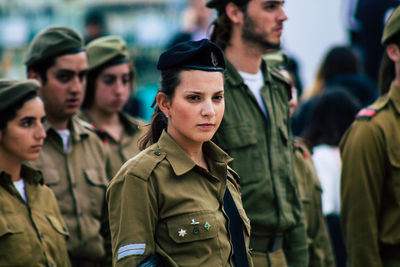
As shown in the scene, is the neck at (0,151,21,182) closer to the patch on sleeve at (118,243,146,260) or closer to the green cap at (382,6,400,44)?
the patch on sleeve at (118,243,146,260)

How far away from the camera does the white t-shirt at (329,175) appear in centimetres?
598

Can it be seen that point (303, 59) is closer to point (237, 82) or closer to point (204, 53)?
point (237, 82)

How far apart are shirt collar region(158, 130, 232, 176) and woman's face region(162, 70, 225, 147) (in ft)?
0.26

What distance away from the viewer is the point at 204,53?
3.22 meters

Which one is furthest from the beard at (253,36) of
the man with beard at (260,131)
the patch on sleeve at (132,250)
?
the patch on sleeve at (132,250)

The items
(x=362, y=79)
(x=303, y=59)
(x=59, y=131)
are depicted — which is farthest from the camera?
(x=303, y=59)

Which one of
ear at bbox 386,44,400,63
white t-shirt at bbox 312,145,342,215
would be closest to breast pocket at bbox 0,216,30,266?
ear at bbox 386,44,400,63

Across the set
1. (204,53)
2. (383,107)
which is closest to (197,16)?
(383,107)

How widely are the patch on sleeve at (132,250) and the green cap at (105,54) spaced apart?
9.97ft

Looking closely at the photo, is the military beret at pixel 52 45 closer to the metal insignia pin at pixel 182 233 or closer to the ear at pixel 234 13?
the ear at pixel 234 13

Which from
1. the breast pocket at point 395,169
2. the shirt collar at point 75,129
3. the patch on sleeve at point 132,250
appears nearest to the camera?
the patch on sleeve at point 132,250

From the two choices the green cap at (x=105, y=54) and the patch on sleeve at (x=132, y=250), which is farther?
the green cap at (x=105, y=54)

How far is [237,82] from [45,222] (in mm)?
1441

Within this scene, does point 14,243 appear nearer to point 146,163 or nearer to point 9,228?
point 9,228
